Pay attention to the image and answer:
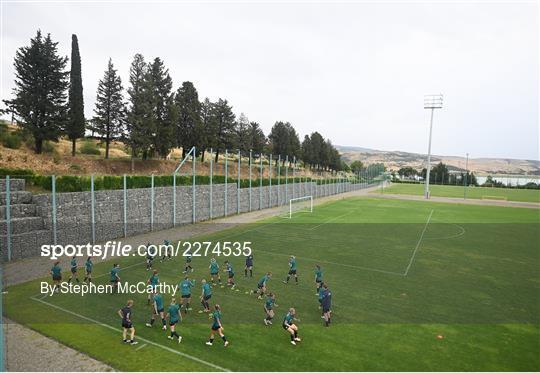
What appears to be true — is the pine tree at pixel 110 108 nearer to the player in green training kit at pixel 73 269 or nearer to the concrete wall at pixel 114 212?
the concrete wall at pixel 114 212

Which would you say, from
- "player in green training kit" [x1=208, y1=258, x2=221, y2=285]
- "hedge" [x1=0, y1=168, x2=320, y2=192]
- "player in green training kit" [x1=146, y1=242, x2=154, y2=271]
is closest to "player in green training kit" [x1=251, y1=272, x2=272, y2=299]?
"player in green training kit" [x1=208, y1=258, x2=221, y2=285]

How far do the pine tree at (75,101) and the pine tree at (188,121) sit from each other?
53.1ft

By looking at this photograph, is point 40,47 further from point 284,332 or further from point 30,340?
point 284,332

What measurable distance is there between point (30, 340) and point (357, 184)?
120 meters

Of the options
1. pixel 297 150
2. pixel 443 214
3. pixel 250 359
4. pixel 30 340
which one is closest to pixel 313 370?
pixel 250 359

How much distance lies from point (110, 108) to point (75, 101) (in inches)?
168

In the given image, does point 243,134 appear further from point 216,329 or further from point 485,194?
point 485,194

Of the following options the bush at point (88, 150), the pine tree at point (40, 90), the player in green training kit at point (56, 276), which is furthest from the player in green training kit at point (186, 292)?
the bush at point (88, 150)

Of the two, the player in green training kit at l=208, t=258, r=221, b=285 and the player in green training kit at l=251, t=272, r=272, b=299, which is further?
the player in green training kit at l=208, t=258, r=221, b=285

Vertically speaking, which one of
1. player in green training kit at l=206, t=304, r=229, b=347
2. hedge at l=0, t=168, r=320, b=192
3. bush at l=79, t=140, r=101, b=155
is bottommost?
player in green training kit at l=206, t=304, r=229, b=347

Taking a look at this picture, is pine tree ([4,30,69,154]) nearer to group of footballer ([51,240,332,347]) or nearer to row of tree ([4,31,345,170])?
row of tree ([4,31,345,170])

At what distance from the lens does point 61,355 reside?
40.7ft

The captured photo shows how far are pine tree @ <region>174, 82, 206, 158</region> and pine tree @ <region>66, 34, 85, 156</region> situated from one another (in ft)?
53.1

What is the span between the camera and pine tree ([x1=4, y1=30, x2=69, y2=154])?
37.9m
